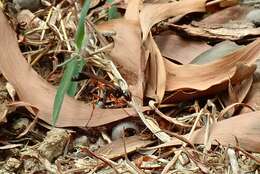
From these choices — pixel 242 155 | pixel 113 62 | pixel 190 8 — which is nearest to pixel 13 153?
pixel 113 62

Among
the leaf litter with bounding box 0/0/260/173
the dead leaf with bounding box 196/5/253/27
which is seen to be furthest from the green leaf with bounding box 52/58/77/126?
the dead leaf with bounding box 196/5/253/27

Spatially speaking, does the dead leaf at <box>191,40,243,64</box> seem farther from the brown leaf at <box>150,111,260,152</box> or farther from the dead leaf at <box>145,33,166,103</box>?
the brown leaf at <box>150,111,260,152</box>

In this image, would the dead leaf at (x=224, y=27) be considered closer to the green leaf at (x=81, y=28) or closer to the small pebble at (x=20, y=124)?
the green leaf at (x=81, y=28)

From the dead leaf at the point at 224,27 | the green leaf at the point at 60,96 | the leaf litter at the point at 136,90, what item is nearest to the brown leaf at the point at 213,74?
the leaf litter at the point at 136,90

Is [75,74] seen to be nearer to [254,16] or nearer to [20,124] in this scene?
[20,124]

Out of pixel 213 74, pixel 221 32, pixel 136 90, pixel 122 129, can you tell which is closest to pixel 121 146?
pixel 122 129

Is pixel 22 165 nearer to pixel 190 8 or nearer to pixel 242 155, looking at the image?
pixel 242 155
